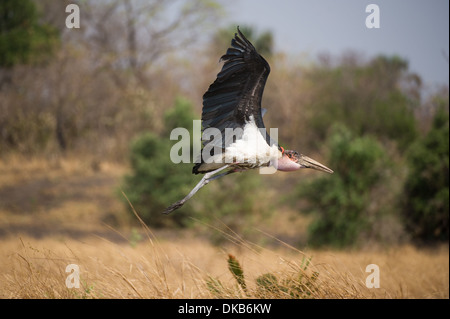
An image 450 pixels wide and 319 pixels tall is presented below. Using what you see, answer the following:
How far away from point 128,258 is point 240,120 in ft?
5.46

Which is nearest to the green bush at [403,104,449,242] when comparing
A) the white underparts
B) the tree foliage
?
the white underparts

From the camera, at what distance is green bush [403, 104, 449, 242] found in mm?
9805

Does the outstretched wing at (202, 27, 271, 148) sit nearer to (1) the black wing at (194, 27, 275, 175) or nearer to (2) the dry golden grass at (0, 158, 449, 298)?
(1) the black wing at (194, 27, 275, 175)

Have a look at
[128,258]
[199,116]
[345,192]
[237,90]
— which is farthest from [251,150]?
[199,116]

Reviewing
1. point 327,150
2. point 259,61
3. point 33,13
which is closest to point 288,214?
point 327,150

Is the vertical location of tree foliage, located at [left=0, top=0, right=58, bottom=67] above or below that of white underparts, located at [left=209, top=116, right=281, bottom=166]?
above

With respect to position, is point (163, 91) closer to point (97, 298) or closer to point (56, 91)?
point (56, 91)

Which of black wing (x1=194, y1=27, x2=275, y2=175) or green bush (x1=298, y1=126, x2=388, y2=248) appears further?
green bush (x1=298, y1=126, x2=388, y2=248)

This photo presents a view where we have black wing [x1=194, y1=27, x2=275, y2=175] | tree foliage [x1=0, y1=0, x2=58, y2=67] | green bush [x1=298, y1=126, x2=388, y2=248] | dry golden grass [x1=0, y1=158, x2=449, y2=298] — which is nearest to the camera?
black wing [x1=194, y1=27, x2=275, y2=175]

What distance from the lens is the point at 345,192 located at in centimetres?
1024

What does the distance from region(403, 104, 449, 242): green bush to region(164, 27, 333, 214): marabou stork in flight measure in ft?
23.2

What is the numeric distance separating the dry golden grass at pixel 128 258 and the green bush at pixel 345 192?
52 centimetres

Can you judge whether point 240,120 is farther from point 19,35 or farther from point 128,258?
point 19,35
